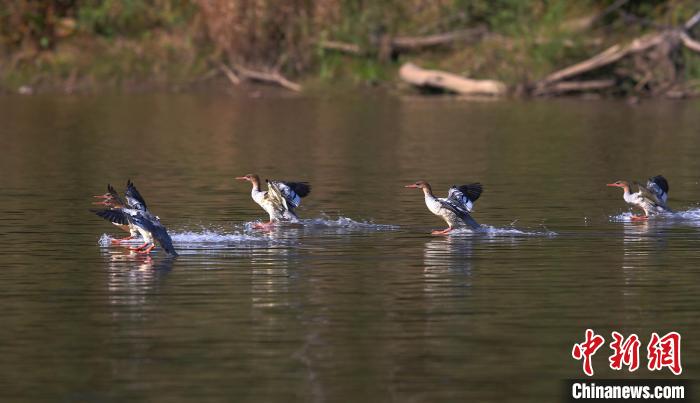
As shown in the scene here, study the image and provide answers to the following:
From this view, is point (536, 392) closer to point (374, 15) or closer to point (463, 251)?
point (463, 251)

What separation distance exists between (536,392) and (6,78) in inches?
1812

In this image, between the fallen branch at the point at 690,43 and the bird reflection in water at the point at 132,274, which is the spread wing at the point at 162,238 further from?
the fallen branch at the point at 690,43

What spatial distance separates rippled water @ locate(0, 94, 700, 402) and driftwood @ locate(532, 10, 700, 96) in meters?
13.0

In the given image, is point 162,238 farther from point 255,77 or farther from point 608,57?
point 255,77

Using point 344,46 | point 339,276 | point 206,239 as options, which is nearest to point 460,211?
point 206,239

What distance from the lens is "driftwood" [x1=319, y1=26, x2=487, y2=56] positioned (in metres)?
52.6

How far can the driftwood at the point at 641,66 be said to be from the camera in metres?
47.4

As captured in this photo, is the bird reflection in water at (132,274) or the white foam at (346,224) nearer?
the bird reflection in water at (132,274)

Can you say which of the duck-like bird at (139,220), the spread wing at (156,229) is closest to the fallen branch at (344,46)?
the duck-like bird at (139,220)

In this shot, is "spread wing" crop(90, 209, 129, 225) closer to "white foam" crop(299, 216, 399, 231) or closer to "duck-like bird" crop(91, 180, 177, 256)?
"duck-like bird" crop(91, 180, 177, 256)

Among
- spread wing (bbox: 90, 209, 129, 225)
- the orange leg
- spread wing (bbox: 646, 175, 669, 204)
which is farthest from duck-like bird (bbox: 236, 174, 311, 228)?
spread wing (bbox: 646, 175, 669, 204)

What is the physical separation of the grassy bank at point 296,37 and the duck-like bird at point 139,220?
3095cm

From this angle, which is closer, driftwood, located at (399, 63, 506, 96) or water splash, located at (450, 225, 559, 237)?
water splash, located at (450, 225, 559, 237)

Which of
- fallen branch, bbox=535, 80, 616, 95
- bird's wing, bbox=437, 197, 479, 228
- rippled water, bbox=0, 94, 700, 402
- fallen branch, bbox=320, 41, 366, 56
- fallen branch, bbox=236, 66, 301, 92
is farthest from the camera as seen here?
fallen branch, bbox=236, 66, 301, 92
